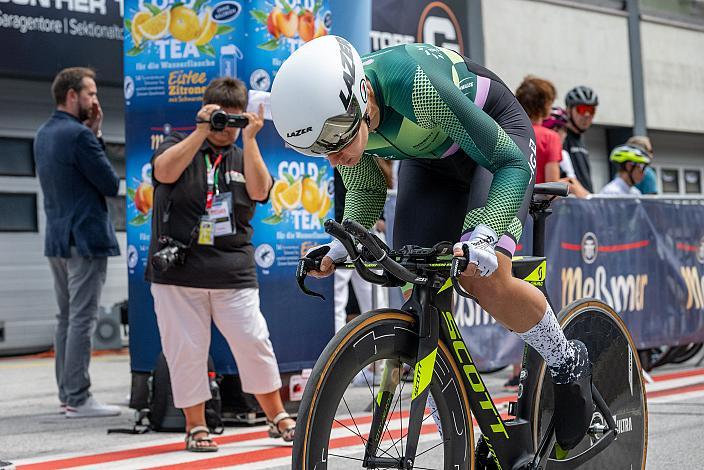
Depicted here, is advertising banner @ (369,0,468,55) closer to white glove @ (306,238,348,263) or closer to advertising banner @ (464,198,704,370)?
advertising banner @ (464,198,704,370)

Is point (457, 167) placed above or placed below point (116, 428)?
above

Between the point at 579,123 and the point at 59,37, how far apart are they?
6869mm

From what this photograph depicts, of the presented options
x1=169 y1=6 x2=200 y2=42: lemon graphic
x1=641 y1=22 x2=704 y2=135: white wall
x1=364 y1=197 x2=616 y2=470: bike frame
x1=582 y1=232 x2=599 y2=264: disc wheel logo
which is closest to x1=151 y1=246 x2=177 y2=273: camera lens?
x1=169 y1=6 x2=200 y2=42: lemon graphic

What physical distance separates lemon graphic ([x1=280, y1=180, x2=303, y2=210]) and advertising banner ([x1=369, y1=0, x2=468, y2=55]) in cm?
860

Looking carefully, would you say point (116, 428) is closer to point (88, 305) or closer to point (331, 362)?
point (88, 305)

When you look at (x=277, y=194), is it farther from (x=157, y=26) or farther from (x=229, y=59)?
(x=157, y=26)

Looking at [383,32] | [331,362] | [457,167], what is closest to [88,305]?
[457,167]

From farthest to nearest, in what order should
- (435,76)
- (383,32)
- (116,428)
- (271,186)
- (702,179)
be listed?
(702,179) < (383,32) < (116,428) < (271,186) < (435,76)

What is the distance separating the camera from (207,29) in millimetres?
7207

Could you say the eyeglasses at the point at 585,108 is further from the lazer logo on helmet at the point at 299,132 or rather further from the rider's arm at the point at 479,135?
the lazer logo on helmet at the point at 299,132

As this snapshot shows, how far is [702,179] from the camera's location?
2333cm

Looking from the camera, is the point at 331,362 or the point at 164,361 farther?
the point at 164,361

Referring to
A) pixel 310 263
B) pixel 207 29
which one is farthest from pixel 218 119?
pixel 310 263

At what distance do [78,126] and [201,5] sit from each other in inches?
54.8
